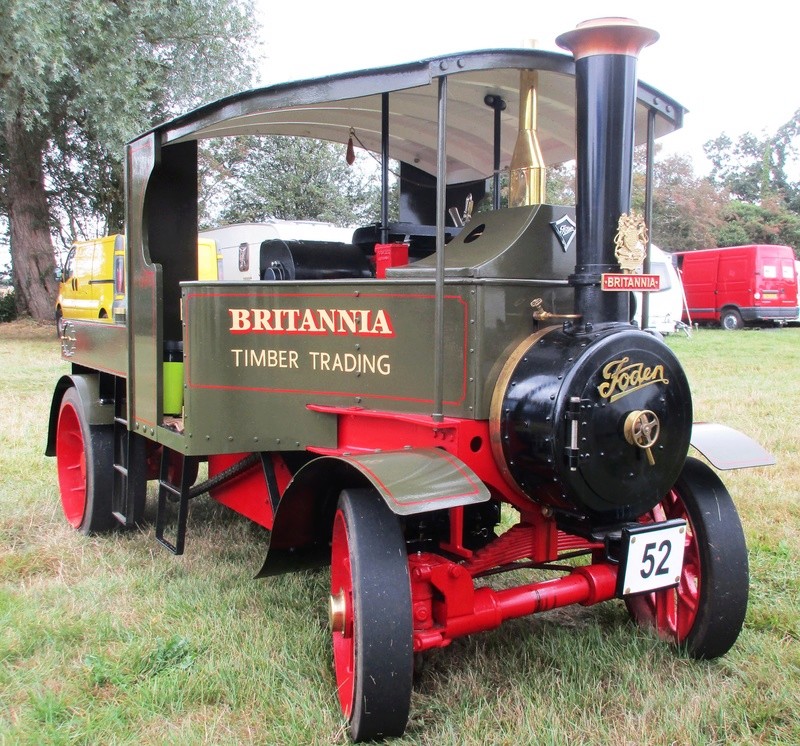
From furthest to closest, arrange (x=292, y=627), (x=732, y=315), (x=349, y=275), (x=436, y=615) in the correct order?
(x=732, y=315)
(x=349, y=275)
(x=292, y=627)
(x=436, y=615)

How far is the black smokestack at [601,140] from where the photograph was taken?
8.27ft

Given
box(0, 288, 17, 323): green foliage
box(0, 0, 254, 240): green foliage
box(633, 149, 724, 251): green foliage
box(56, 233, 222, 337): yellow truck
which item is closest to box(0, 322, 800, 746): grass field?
box(56, 233, 222, 337): yellow truck

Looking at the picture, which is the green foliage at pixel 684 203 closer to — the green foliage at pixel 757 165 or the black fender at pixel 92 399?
→ the green foliage at pixel 757 165

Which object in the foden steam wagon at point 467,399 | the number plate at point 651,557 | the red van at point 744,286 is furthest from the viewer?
the red van at point 744,286

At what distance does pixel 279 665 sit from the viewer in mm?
2826

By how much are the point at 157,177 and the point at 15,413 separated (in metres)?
4.67

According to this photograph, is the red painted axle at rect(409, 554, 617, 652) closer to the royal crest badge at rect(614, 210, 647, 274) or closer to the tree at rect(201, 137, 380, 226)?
the royal crest badge at rect(614, 210, 647, 274)

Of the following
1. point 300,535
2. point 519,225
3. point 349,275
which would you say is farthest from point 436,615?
point 349,275

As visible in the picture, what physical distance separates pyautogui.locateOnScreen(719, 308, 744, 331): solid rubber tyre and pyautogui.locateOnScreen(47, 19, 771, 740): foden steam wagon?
18218 millimetres

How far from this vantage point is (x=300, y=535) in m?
2.94

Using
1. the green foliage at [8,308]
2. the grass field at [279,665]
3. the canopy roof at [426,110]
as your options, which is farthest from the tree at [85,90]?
the grass field at [279,665]

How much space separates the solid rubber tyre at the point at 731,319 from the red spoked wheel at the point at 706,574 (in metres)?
18.7

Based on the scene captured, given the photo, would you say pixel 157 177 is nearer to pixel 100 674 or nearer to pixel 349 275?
pixel 349 275

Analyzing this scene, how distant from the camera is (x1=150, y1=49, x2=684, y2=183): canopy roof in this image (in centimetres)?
259
